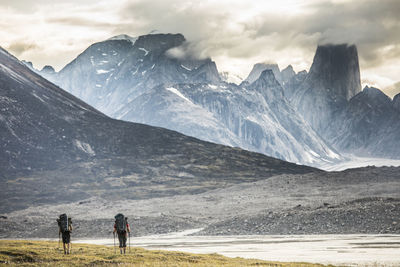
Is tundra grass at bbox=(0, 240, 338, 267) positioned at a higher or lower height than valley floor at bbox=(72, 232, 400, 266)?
higher

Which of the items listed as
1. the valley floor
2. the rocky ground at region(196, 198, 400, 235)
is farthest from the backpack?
the rocky ground at region(196, 198, 400, 235)

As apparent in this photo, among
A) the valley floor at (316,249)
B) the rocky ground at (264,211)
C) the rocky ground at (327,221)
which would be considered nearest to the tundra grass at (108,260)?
the valley floor at (316,249)

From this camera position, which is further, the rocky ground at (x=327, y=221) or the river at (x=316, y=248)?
the rocky ground at (x=327, y=221)

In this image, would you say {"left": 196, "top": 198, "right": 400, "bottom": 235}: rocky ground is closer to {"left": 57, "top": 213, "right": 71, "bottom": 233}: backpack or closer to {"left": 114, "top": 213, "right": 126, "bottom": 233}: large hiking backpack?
{"left": 114, "top": 213, "right": 126, "bottom": 233}: large hiking backpack

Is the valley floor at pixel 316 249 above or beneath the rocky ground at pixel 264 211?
beneath

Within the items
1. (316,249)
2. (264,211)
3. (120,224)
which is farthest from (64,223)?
(264,211)

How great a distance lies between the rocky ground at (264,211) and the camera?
92.4 meters

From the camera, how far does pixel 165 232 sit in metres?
109

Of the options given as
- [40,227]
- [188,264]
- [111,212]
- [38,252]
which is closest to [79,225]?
[40,227]

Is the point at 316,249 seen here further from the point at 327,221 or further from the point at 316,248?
the point at 327,221

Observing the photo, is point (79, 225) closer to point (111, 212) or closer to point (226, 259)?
point (111, 212)

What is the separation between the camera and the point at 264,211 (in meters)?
127

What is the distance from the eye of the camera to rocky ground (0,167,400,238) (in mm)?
92438

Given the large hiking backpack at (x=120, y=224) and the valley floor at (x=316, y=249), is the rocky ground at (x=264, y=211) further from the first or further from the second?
the large hiking backpack at (x=120, y=224)
